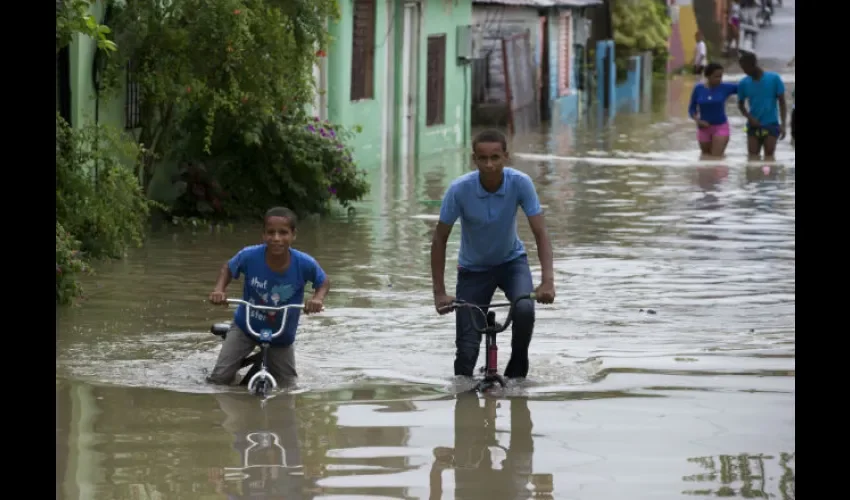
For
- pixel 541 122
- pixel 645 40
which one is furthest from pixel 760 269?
pixel 645 40

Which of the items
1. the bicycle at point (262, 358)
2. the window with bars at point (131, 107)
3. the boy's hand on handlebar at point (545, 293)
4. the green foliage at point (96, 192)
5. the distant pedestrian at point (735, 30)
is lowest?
the bicycle at point (262, 358)

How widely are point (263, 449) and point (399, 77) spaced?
1860cm

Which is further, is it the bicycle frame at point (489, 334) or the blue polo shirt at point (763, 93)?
the blue polo shirt at point (763, 93)

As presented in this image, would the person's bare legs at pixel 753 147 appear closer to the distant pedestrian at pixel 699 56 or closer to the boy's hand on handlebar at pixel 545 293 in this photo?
the boy's hand on handlebar at pixel 545 293

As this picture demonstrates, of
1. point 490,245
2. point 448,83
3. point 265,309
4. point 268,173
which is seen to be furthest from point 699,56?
point 265,309

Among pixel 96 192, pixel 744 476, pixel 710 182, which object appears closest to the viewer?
pixel 744 476

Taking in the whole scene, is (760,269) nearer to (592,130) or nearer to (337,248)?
(337,248)

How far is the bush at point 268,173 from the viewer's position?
1703 centimetres

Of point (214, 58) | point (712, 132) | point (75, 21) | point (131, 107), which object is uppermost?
point (75, 21)

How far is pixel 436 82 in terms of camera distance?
2853 cm

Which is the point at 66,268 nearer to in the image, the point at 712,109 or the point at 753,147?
the point at 712,109

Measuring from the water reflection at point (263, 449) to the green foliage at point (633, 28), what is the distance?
42731mm

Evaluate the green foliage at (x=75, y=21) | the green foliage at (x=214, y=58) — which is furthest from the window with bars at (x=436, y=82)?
the green foliage at (x=75, y=21)

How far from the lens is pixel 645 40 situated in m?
53.4
